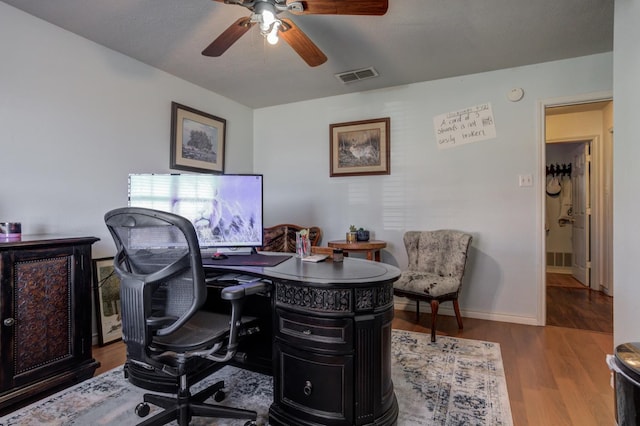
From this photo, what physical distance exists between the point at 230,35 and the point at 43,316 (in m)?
2.01

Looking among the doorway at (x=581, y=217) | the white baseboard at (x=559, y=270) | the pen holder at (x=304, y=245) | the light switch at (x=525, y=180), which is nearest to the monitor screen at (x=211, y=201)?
the pen holder at (x=304, y=245)

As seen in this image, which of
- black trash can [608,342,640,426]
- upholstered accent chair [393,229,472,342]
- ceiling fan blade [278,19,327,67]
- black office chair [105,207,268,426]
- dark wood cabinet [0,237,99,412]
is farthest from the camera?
upholstered accent chair [393,229,472,342]

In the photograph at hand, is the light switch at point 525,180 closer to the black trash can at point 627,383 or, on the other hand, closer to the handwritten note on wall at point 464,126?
the handwritten note on wall at point 464,126

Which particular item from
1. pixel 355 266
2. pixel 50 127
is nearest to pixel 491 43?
pixel 355 266

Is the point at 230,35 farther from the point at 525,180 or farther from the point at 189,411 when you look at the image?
the point at 525,180

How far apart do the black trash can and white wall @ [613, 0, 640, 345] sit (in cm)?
103

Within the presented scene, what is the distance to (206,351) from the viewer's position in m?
1.44

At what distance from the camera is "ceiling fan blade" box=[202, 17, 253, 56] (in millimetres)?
1886

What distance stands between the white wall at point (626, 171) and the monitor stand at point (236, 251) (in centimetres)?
224

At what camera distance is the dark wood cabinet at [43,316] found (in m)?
1.80

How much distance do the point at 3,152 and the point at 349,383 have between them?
2.62 metres

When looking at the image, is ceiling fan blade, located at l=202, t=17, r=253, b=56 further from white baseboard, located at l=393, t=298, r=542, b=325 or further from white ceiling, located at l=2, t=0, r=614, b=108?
white baseboard, located at l=393, t=298, r=542, b=325

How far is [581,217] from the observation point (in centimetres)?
495

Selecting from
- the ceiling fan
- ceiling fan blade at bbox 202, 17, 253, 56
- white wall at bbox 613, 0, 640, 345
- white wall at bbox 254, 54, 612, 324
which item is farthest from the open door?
ceiling fan blade at bbox 202, 17, 253, 56
